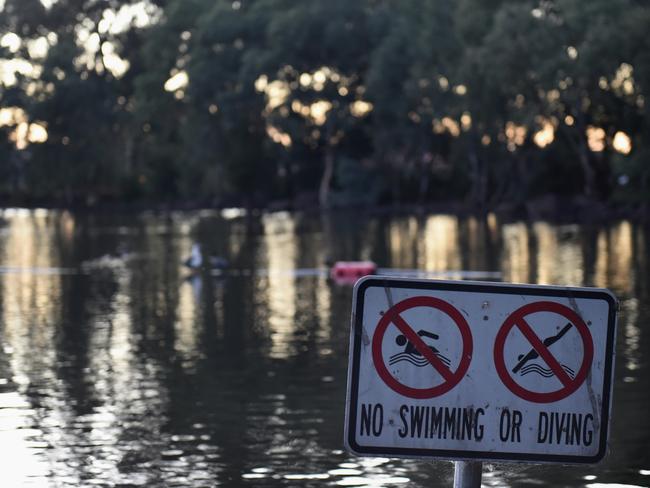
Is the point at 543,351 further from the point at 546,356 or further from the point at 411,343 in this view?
the point at 411,343

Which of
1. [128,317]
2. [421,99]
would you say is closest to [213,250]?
[128,317]

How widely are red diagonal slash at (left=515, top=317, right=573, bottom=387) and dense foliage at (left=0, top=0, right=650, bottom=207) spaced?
71610 millimetres

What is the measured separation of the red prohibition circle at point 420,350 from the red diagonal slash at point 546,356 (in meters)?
0.16

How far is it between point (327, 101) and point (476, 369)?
4034 inches

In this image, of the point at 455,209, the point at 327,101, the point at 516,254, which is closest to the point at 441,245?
the point at 516,254

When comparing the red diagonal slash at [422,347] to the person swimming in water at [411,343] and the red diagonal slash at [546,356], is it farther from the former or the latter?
the red diagonal slash at [546,356]

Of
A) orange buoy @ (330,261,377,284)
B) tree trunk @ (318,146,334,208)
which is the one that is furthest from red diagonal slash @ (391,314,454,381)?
tree trunk @ (318,146,334,208)

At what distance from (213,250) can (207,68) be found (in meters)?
57.6

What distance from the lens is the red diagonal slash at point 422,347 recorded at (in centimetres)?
418

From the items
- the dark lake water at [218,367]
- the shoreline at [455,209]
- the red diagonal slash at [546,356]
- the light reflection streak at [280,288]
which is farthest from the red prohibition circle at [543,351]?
the shoreline at [455,209]

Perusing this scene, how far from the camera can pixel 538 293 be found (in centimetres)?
421

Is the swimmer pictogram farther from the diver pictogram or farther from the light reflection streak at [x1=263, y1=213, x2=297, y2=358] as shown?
the light reflection streak at [x1=263, y1=213, x2=297, y2=358]

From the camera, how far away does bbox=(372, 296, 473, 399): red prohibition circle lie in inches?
165

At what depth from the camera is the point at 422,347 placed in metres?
4.22
